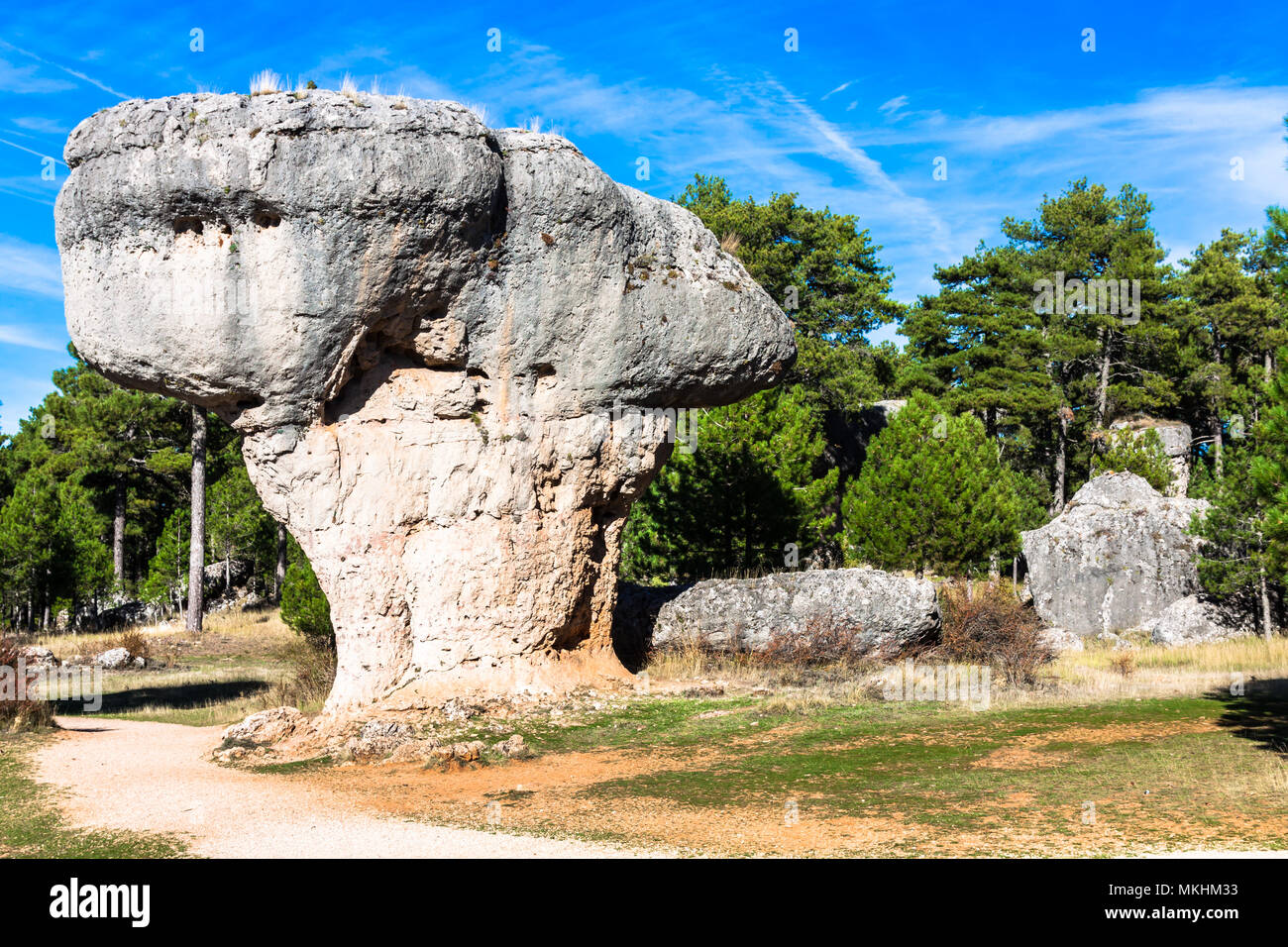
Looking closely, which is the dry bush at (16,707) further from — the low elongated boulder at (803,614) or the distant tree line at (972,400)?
the distant tree line at (972,400)

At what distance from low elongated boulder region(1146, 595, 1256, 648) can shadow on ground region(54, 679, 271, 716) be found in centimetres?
1764

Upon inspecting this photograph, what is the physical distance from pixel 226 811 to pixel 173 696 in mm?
10964

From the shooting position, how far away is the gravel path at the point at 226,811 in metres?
7.41

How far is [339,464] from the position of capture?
1293 centimetres

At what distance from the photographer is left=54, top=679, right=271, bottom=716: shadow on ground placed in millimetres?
16641

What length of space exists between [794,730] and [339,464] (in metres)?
6.45

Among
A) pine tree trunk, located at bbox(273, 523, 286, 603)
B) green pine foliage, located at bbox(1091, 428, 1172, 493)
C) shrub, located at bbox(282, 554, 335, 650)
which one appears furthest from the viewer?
pine tree trunk, located at bbox(273, 523, 286, 603)

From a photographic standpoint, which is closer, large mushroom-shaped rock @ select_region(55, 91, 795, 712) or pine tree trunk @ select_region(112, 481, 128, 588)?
large mushroom-shaped rock @ select_region(55, 91, 795, 712)

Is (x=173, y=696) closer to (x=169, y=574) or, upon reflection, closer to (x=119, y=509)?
(x=169, y=574)

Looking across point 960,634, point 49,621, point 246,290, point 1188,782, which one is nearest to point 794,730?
point 1188,782

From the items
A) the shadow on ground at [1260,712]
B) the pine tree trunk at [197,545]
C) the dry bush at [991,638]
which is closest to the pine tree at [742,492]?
the dry bush at [991,638]

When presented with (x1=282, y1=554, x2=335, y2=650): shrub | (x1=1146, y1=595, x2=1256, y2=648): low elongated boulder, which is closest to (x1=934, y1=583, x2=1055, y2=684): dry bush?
(x1=1146, y1=595, x2=1256, y2=648): low elongated boulder

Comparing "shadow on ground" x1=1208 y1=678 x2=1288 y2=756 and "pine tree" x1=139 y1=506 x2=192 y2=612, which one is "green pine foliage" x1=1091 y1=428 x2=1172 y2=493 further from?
"pine tree" x1=139 y1=506 x2=192 y2=612

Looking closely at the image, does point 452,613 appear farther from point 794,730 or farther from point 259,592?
point 259,592
